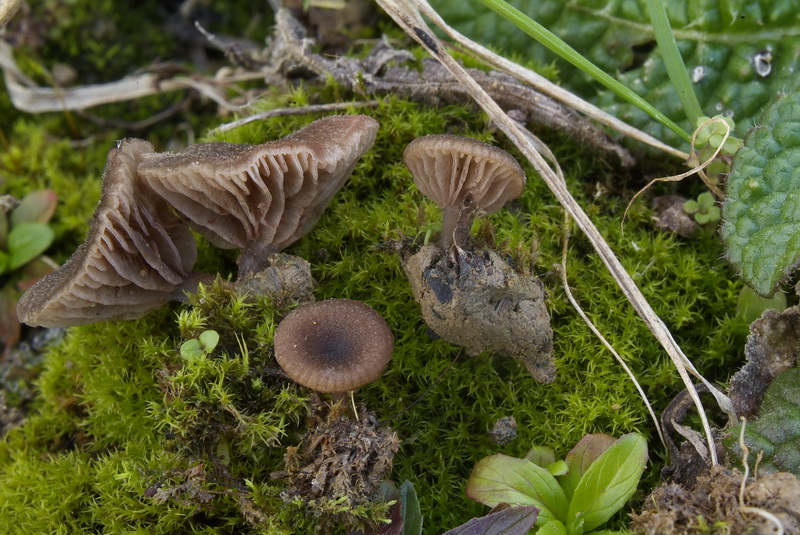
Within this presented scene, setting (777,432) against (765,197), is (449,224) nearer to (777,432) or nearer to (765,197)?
(765,197)

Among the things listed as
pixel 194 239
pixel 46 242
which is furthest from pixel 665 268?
pixel 46 242

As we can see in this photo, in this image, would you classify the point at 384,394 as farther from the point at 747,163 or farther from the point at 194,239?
the point at 747,163

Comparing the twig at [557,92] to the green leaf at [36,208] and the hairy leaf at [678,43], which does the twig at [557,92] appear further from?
the green leaf at [36,208]

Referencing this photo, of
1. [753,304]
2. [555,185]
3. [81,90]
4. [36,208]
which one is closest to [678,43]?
[555,185]

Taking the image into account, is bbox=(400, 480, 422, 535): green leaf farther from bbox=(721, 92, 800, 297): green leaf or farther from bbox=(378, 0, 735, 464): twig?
bbox=(721, 92, 800, 297): green leaf

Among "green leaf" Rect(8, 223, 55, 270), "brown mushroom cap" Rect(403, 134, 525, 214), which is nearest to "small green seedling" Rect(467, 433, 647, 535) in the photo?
"brown mushroom cap" Rect(403, 134, 525, 214)

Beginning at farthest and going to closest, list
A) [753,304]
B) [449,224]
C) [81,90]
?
1. [81,90]
2. [753,304]
3. [449,224]
